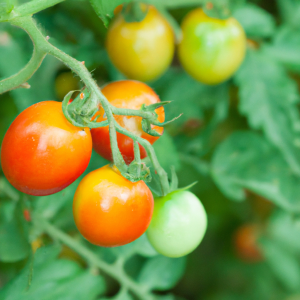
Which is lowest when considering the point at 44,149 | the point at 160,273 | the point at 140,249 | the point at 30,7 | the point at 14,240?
the point at 160,273

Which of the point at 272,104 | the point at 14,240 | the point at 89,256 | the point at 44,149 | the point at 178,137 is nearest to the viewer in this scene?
the point at 44,149

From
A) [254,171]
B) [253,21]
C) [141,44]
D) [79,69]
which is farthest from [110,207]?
[253,21]

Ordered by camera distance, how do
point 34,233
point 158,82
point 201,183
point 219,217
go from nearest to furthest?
1. point 34,233
2. point 158,82
3. point 201,183
4. point 219,217

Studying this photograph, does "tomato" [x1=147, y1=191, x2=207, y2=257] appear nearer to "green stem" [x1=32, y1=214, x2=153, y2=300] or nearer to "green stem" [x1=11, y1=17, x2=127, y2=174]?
"green stem" [x1=11, y1=17, x2=127, y2=174]

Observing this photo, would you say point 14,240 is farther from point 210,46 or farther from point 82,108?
point 210,46

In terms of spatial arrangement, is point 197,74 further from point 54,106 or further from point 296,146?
point 54,106

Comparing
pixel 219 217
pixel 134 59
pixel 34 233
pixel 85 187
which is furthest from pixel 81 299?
pixel 219 217
